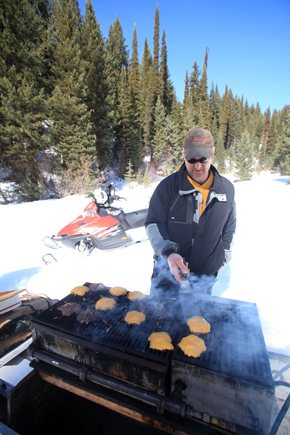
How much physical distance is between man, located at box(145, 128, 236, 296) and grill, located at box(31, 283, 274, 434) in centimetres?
47

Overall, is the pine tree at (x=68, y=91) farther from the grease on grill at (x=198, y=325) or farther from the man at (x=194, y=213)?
the grease on grill at (x=198, y=325)

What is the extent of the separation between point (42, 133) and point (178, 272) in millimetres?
13143

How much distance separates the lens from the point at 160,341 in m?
1.01

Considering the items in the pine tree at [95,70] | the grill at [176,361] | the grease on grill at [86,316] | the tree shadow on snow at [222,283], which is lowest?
the tree shadow on snow at [222,283]

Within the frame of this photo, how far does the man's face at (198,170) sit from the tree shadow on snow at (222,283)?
1.73m

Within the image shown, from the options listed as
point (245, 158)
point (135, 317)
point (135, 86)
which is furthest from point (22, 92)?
point (245, 158)

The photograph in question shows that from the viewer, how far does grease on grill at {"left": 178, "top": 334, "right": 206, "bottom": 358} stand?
0.95 m

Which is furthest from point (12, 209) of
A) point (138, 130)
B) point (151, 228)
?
point (138, 130)

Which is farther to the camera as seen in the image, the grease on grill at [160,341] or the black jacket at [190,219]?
the black jacket at [190,219]

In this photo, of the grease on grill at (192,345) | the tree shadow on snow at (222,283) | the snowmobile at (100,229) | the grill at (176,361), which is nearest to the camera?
the grill at (176,361)

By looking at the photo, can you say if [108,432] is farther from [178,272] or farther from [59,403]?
[178,272]

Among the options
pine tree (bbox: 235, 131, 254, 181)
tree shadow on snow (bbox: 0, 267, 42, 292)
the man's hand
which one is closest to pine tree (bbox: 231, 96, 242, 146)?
pine tree (bbox: 235, 131, 254, 181)

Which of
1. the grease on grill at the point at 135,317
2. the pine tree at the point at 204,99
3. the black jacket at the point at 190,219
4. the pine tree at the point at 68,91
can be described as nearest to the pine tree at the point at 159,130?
the pine tree at the point at 68,91

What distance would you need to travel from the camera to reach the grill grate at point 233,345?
0.88 m
